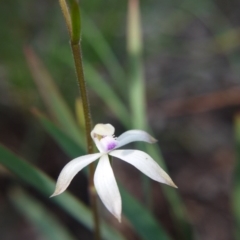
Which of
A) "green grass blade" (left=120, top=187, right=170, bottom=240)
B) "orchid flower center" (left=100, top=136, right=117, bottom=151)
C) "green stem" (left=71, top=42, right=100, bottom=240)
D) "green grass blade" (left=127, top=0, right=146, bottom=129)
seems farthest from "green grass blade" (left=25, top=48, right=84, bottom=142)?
"orchid flower center" (left=100, top=136, right=117, bottom=151)

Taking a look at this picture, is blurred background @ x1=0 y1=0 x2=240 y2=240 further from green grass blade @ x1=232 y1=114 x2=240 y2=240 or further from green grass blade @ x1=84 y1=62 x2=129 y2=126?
green grass blade @ x1=232 y1=114 x2=240 y2=240

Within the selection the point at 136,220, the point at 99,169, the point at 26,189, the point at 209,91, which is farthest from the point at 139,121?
the point at 209,91

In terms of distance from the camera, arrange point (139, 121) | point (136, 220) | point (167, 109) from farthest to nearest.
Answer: point (167, 109) < point (139, 121) < point (136, 220)

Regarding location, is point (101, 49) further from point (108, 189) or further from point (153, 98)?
point (108, 189)

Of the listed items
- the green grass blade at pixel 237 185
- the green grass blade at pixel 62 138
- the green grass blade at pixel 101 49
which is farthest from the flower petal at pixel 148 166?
the green grass blade at pixel 101 49

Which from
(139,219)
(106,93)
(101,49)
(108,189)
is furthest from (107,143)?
(101,49)

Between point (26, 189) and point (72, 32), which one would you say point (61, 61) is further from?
point (72, 32)
